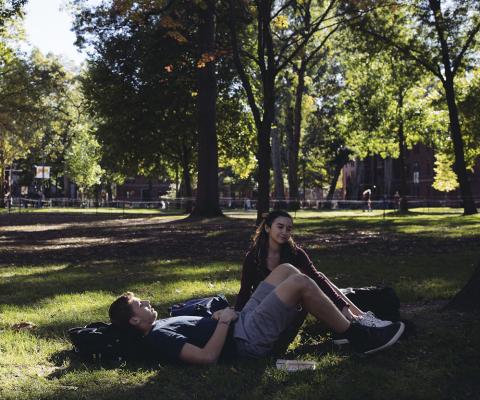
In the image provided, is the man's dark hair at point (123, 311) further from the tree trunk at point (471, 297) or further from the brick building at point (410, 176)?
the brick building at point (410, 176)

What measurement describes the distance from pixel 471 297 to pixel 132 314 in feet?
11.7

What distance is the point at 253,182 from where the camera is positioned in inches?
3430

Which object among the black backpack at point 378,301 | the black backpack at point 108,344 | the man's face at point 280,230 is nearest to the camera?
the black backpack at point 108,344

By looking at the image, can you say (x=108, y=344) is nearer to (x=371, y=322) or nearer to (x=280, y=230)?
(x=280, y=230)

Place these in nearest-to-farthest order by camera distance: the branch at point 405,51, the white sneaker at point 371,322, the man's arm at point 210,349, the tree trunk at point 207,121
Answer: the man's arm at point 210,349 < the white sneaker at point 371,322 < the tree trunk at point 207,121 < the branch at point 405,51

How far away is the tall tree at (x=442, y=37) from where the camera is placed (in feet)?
97.7

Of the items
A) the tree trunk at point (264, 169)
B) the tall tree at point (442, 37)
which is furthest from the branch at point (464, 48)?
the tree trunk at point (264, 169)

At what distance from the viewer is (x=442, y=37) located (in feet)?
98.1

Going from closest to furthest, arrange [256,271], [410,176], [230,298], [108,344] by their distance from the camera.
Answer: [108,344] → [256,271] → [230,298] → [410,176]

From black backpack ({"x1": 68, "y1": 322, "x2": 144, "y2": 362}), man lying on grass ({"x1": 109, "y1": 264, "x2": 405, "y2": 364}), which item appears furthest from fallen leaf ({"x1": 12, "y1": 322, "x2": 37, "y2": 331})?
man lying on grass ({"x1": 109, "y1": 264, "x2": 405, "y2": 364})

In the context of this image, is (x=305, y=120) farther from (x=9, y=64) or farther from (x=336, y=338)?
(x=336, y=338)

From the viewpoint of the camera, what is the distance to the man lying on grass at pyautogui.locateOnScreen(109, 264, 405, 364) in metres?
5.04

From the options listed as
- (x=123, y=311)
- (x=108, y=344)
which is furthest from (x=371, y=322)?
(x=108, y=344)

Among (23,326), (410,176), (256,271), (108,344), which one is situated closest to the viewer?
(108,344)
